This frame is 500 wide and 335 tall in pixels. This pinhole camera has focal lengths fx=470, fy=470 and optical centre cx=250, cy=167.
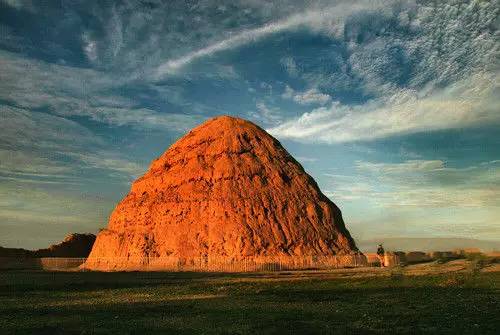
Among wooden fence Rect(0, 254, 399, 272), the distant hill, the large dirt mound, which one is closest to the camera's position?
wooden fence Rect(0, 254, 399, 272)

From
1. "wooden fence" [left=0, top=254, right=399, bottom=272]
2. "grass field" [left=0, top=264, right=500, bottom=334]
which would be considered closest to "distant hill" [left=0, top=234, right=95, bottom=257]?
"wooden fence" [left=0, top=254, right=399, bottom=272]

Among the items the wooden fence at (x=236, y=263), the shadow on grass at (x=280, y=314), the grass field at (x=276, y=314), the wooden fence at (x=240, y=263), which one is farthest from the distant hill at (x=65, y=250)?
the shadow on grass at (x=280, y=314)

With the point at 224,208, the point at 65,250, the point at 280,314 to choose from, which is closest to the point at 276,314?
the point at 280,314

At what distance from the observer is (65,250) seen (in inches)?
4518

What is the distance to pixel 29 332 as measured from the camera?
14.7 metres

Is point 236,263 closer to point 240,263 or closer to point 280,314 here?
point 240,263

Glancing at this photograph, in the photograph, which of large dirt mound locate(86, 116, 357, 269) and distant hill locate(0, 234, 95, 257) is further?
distant hill locate(0, 234, 95, 257)

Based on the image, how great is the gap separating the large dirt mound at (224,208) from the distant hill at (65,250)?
38.9m

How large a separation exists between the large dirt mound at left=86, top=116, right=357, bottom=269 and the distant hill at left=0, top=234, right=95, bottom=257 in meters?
38.9

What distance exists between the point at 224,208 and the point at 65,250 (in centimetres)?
6246

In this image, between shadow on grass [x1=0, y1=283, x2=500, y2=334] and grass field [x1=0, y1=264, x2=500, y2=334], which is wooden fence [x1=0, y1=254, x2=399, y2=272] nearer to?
grass field [x1=0, y1=264, x2=500, y2=334]

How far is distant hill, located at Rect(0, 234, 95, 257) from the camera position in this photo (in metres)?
115

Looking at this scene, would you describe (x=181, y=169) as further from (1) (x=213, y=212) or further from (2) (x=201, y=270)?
(2) (x=201, y=270)

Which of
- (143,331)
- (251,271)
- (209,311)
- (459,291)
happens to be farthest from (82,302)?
(251,271)
